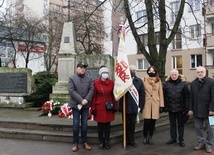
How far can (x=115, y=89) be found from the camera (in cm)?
651

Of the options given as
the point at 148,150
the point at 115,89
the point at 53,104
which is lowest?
the point at 148,150

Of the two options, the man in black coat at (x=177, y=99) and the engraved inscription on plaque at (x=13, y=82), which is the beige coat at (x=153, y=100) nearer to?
the man in black coat at (x=177, y=99)

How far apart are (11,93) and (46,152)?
260 inches

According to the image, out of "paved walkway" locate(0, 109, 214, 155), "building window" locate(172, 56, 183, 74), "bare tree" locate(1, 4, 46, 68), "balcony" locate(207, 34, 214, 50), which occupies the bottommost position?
"paved walkway" locate(0, 109, 214, 155)

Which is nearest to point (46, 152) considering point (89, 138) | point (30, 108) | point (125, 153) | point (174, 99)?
point (89, 138)

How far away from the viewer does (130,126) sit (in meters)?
6.70

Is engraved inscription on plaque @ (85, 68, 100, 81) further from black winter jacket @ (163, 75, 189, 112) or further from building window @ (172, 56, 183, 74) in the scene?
building window @ (172, 56, 183, 74)

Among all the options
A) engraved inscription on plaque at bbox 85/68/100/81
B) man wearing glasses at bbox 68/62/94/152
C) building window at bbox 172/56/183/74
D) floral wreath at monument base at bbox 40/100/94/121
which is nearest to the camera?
man wearing glasses at bbox 68/62/94/152

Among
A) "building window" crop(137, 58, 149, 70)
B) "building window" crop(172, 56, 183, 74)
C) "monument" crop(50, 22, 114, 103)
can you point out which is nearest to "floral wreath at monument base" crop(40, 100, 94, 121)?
"monument" crop(50, 22, 114, 103)

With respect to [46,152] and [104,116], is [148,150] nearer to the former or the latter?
[104,116]

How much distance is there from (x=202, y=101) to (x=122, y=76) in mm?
1985

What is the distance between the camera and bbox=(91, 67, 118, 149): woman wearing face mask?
638 centimetres

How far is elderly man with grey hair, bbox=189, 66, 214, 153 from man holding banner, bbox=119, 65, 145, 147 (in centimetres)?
122

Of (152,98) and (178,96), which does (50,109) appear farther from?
(178,96)
